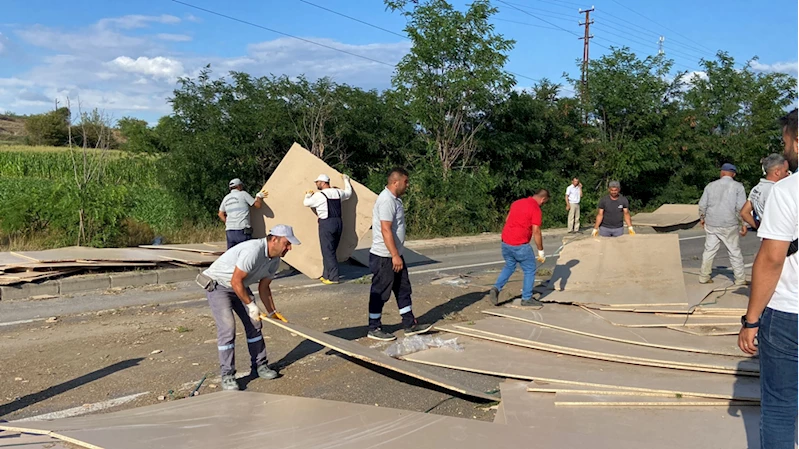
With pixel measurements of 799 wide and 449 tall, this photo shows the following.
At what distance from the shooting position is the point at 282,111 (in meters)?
16.9

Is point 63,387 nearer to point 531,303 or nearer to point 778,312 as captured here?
point 531,303

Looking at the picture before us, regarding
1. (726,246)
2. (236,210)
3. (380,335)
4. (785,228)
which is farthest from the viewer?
(236,210)

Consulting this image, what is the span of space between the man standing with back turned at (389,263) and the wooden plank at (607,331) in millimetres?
1147

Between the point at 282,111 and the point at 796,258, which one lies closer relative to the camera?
the point at 796,258

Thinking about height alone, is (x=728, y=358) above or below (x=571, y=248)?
below

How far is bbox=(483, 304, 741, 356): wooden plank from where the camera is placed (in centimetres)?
588

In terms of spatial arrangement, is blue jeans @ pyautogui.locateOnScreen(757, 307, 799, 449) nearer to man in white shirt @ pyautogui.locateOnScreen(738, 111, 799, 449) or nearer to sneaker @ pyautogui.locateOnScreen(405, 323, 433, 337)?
man in white shirt @ pyautogui.locateOnScreen(738, 111, 799, 449)

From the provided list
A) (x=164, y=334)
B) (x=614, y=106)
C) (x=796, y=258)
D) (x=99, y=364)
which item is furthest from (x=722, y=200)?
(x=614, y=106)

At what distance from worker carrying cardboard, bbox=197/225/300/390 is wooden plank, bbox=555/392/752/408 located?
7.85 feet

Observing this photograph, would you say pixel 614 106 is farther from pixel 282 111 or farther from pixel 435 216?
pixel 282 111

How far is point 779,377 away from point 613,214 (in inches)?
289

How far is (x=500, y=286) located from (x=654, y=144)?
18.0 metres

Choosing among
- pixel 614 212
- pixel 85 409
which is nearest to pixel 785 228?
pixel 85 409

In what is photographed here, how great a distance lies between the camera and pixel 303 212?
1035cm
